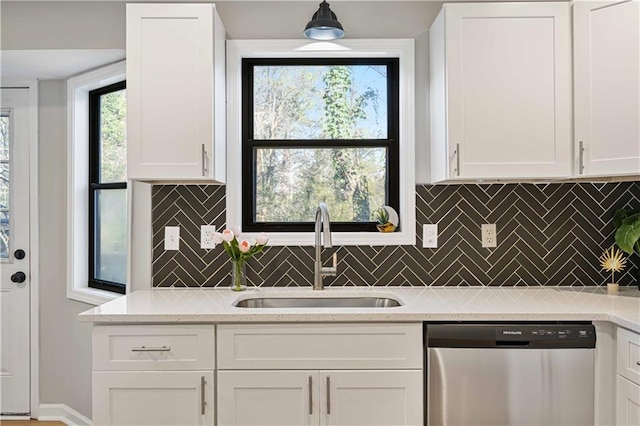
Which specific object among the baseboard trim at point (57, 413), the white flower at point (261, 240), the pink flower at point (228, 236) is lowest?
the baseboard trim at point (57, 413)

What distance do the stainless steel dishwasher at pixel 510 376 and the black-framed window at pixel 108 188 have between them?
1.89 metres

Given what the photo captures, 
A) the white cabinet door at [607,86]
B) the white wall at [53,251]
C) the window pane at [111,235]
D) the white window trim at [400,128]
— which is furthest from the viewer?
the white wall at [53,251]

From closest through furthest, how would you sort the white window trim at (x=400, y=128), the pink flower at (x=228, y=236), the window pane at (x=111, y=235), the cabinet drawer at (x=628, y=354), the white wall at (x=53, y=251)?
the cabinet drawer at (x=628, y=354), the pink flower at (x=228, y=236), the white window trim at (x=400, y=128), the window pane at (x=111, y=235), the white wall at (x=53, y=251)

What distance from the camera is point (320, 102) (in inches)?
109

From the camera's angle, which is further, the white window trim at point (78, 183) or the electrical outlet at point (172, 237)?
the white window trim at point (78, 183)

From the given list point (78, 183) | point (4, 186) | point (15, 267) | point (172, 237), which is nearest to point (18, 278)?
point (15, 267)

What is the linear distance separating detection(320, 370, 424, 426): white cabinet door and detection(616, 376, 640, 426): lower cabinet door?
757 mm

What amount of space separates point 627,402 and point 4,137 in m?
3.64

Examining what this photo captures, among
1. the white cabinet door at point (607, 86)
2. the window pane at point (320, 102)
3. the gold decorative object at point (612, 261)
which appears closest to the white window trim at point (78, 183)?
the window pane at point (320, 102)

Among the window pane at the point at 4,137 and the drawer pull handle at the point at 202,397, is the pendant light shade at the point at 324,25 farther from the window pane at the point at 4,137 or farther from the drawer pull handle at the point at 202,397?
the window pane at the point at 4,137

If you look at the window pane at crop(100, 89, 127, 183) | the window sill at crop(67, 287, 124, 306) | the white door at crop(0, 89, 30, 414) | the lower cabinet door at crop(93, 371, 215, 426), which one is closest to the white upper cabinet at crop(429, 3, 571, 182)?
the lower cabinet door at crop(93, 371, 215, 426)

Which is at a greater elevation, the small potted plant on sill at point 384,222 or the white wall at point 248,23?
the white wall at point 248,23

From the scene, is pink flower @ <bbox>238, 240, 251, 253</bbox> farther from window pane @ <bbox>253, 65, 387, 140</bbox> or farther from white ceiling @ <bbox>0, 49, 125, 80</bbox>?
white ceiling @ <bbox>0, 49, 125, 80</bbox>

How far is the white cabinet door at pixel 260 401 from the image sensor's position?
→ 1954 millimetres
